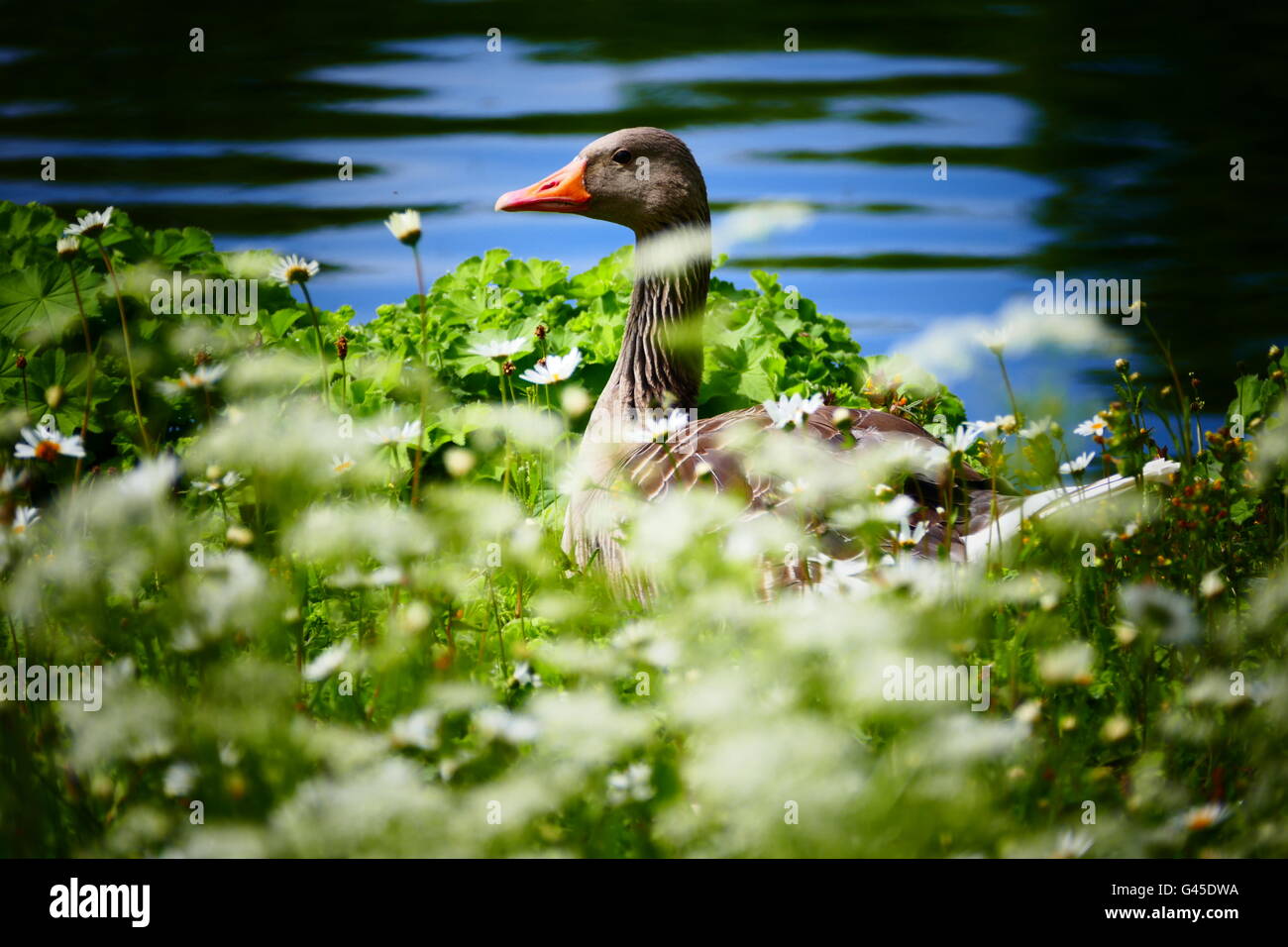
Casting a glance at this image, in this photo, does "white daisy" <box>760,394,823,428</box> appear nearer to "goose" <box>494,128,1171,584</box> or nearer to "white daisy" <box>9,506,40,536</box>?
"goose" <box>494,128,1171,584</box>

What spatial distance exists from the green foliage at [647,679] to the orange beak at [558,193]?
1.66 meters

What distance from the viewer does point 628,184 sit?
5.25 meters

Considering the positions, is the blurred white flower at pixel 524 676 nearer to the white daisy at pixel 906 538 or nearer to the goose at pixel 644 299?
the white daisy at pixel 906 538

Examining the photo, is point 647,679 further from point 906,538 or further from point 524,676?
point 906,538

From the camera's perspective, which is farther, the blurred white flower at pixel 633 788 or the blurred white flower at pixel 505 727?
the blurred white flower at pixel 633 788

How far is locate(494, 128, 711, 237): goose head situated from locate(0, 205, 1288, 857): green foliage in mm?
1760

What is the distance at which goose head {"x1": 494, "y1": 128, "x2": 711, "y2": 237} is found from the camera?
5.19m

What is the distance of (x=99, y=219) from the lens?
12.4ft

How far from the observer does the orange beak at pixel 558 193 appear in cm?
515

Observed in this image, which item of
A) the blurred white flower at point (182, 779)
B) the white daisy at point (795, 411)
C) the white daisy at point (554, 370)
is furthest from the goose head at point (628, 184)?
the blurred white flower at point (182, 779)

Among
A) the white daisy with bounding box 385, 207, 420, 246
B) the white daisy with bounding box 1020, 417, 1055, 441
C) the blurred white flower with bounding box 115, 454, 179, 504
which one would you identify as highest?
the white daisy with bounding box 385, 207, 420, 246

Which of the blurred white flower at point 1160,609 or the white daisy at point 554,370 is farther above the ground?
the white daisy at point 554,370

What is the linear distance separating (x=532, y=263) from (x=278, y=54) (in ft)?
38.6

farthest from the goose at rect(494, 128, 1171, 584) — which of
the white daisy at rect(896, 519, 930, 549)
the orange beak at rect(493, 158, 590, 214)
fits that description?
the white daisy at rect(896, 519, 930, 549)
